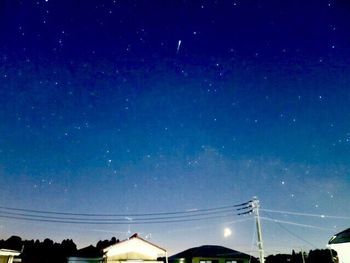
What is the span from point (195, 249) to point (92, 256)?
19.7m

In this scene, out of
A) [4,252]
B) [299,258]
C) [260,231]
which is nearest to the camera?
[4,252]

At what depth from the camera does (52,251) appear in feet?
139

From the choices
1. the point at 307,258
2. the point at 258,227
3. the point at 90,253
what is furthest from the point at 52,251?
the point at 307,258

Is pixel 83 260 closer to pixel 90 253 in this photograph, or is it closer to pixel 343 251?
pixel 90 253

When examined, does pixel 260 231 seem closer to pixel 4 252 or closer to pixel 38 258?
pixel 4 252

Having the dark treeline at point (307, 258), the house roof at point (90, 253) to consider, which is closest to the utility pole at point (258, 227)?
the house roof at point (90, 253)

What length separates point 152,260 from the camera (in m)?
31.5

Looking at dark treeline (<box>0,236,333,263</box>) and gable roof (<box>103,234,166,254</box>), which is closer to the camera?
gable roof (<box>103,234,166,254</box>)

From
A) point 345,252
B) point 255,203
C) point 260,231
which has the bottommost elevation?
point 345,252

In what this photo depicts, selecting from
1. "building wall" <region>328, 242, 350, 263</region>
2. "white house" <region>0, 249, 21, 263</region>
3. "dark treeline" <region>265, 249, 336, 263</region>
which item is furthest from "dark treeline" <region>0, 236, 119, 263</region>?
"dark treeline" <region>265, 249, 336, 263</region>

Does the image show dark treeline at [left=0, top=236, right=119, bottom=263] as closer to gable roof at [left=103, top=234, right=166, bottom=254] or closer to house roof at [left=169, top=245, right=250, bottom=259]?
gable roof at [left=103, top=234, right=166, bottom=254]

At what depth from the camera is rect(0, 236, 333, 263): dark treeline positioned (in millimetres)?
36750

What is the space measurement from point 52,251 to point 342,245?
3629 cm

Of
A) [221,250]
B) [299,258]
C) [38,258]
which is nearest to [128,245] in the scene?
[38,258]
